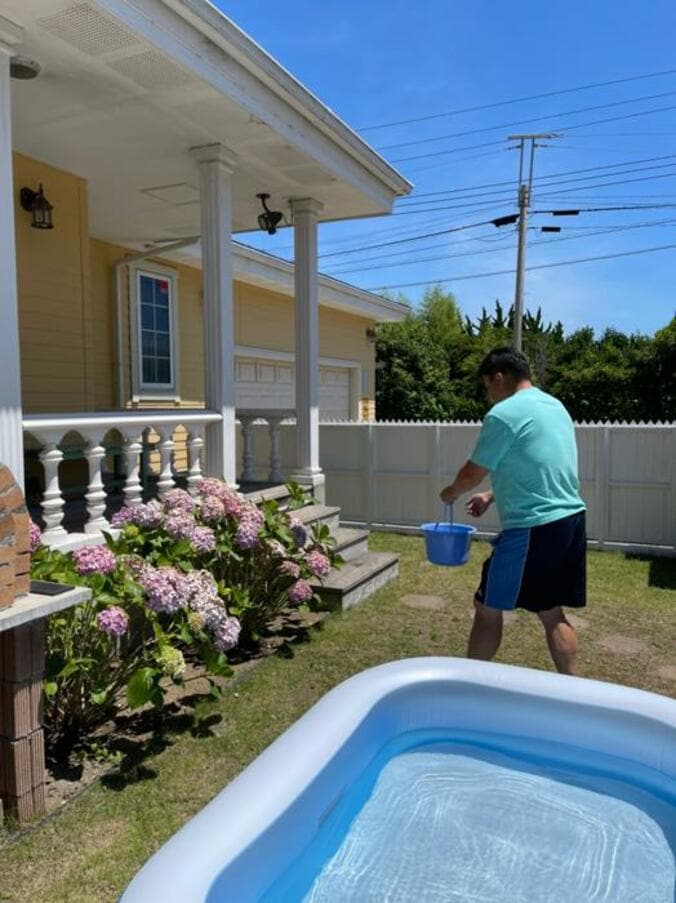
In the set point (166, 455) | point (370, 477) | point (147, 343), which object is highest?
point (147, 343)

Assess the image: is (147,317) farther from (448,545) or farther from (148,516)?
(448,545)

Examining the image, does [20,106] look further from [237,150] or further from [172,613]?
[172,613]

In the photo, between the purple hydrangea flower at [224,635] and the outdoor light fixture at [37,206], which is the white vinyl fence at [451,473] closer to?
the outdoor light fixture at [37,206]

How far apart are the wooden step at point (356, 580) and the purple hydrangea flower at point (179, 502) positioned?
58.9 inches

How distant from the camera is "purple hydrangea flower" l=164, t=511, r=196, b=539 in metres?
3.48

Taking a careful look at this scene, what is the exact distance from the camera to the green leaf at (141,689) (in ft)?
8.55

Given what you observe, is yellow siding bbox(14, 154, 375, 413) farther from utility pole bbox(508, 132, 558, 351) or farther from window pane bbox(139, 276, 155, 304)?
utility pole bbox(508, 132, 558, 351)

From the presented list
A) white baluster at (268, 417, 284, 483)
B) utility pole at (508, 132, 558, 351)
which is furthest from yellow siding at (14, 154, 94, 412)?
utility pole at (508, 132, 558, 351)

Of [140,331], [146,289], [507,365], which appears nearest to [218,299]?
[507,365]

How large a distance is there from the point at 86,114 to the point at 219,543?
2.94m

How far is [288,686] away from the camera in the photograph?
3.60 metres

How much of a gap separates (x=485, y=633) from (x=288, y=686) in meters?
1.09

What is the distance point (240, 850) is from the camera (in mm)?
1726

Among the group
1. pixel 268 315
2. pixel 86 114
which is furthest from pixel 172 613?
pixel 268 315
